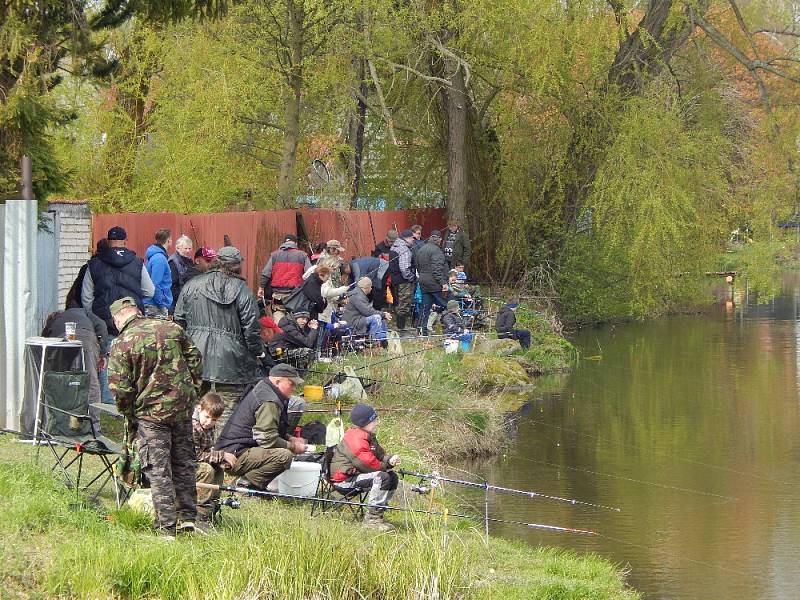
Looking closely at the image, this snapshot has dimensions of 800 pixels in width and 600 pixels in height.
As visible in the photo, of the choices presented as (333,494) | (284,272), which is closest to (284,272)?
(284,272)

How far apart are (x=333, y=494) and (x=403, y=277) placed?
448 inches

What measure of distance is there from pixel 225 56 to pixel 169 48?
110 cm

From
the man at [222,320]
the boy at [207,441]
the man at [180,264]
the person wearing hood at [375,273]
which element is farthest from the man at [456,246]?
the boy at [207,441]

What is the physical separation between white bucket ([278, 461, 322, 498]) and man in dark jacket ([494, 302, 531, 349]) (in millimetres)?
12897

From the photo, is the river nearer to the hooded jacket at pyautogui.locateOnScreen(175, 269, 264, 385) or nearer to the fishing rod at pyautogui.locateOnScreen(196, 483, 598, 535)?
the fishing rod at pyautogui.locateOnScreen(196, 483, 598, 535)

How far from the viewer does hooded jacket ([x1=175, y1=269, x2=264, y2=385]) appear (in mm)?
11734

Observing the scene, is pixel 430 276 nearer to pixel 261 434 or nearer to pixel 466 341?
pixel 466 341

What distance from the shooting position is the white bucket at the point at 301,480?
10.8m

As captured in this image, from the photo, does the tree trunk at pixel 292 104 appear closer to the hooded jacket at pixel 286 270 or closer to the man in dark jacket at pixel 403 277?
the man in dark jacket at pixel 403 277

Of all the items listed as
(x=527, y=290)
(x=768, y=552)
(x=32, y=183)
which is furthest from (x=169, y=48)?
(x=768, y=552)

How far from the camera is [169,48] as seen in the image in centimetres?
2556

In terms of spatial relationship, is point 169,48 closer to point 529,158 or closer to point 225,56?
point 225,56

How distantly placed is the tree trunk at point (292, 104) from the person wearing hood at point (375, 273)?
5.22 meters

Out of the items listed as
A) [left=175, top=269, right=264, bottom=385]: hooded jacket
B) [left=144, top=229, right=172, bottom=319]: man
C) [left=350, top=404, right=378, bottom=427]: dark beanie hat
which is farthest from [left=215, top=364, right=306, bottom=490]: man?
[left=144, top=229, right=172, bottom=319]: man
